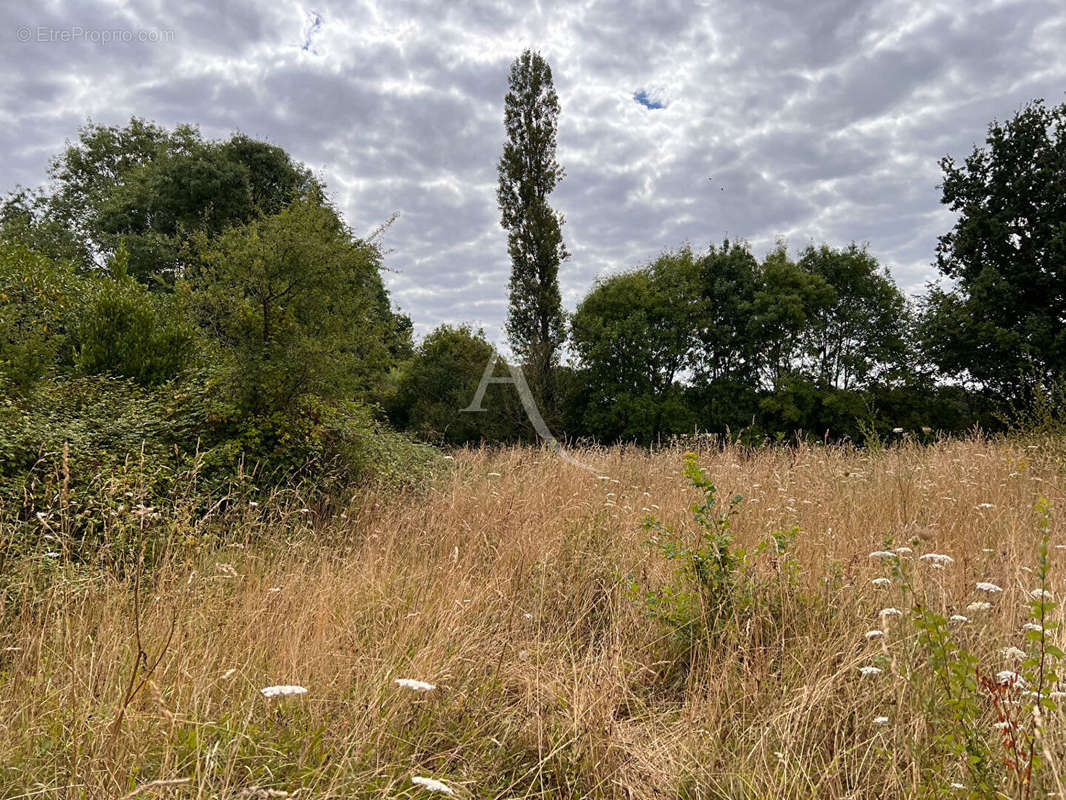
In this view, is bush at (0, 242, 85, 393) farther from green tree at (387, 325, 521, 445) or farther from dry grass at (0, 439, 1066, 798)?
green tree at (387, 325, 521, 445)

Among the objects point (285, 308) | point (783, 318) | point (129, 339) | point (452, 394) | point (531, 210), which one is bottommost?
point (452, 394)

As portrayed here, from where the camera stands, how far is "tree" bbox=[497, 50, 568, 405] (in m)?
17.8

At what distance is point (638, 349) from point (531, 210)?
Result: 228 inches

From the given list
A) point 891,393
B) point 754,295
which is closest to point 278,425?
point 754,295

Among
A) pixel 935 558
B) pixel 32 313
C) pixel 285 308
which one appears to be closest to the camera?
pixel 935 558

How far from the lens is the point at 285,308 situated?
5.82 metres

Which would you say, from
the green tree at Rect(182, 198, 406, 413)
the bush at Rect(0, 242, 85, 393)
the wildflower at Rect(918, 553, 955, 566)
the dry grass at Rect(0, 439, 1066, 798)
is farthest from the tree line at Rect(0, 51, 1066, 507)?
the wildflower at Rect(918, 553, 955, 566)

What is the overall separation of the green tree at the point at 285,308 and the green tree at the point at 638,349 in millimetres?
12327

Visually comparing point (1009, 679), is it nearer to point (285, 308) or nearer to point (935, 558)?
point (935, 558)

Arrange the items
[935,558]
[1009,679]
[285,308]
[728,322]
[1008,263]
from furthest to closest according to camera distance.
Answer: [728,322]
[1008,263]
[285,308]
[935,558]
[1009,679]

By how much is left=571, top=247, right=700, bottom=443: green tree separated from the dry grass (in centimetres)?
1324

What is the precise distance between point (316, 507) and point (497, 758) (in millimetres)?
3998

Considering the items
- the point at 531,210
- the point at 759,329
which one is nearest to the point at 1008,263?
the point at 759,329

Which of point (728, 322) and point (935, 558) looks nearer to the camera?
point (935, 558)
